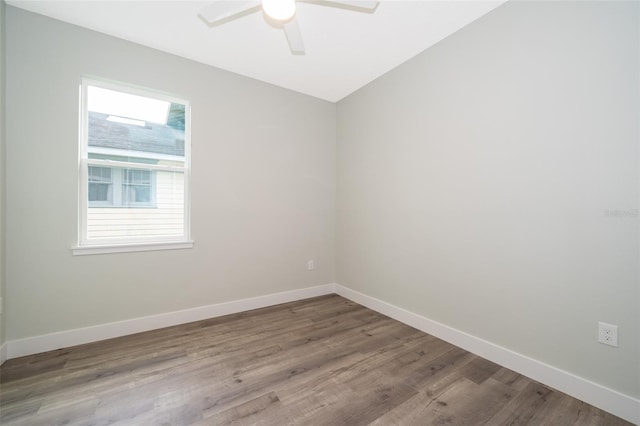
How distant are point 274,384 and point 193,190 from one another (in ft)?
6.39

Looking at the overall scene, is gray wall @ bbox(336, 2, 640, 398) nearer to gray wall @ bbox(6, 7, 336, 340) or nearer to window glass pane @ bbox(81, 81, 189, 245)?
gray wall @ bbox(6, 7, 336, 340)

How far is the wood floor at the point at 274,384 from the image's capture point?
1450 millimetres

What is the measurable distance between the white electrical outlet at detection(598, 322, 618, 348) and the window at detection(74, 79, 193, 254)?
3.21m

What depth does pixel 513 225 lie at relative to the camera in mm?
1911

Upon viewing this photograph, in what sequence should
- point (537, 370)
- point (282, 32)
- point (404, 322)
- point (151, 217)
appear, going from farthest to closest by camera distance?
point (404, 322), point (151, 217), point (282, 32), point (537, 370)

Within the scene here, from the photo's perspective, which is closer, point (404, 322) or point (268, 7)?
point (268, 7)

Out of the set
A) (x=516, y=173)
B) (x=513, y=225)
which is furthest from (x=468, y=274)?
(x=516, y=173)

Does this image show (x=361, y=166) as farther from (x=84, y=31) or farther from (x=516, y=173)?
(x=84, y=31)

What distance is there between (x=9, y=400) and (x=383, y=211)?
3.13 m

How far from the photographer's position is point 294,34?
189 centimetres

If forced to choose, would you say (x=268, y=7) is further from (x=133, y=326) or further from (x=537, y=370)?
(x=537, y=370)

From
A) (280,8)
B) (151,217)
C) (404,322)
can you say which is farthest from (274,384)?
(280,8)

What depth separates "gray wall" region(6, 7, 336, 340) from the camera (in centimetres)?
203

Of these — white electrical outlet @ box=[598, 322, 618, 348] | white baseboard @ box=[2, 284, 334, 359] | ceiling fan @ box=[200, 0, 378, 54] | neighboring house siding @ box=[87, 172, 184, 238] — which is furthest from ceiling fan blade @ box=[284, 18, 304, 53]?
white electrical outlet @ box=[598, 322, 618, 348]
